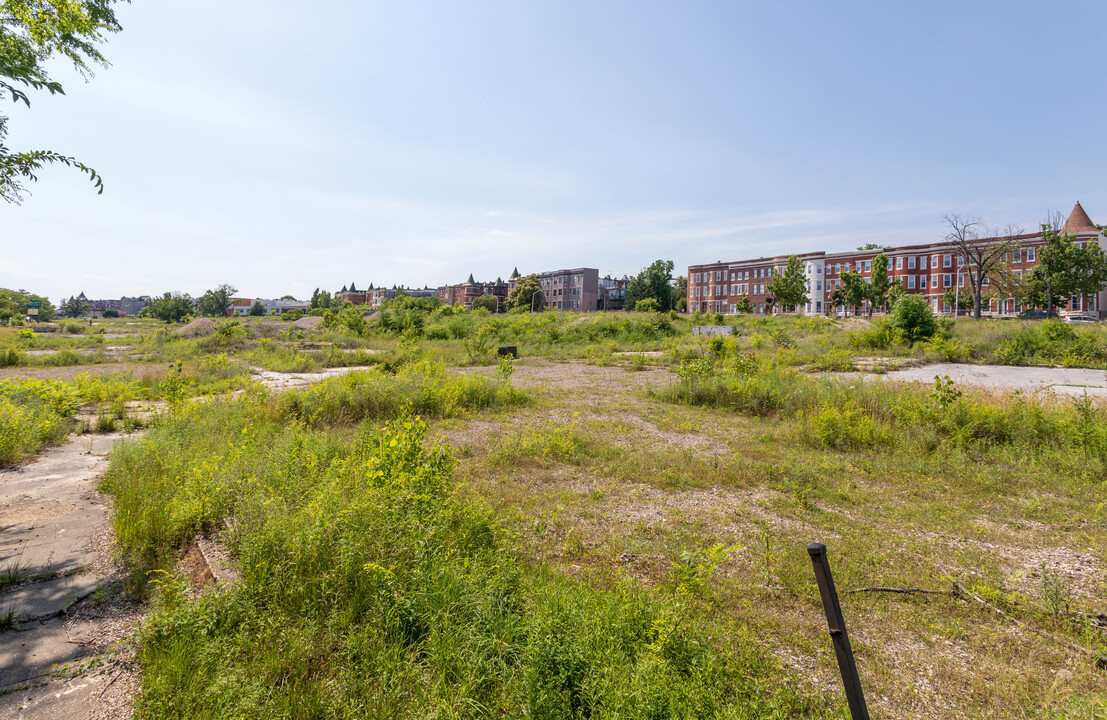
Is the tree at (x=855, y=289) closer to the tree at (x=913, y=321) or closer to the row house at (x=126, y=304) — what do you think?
the tree at (x=913, y=321)

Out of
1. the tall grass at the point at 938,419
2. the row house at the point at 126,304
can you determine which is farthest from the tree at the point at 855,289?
the row house at the point at 126,304

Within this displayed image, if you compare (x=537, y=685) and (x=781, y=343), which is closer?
(x=537, y=685)

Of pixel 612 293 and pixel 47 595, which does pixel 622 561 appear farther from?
pixel 612 293

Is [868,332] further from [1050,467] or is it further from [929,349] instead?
[1050,467]

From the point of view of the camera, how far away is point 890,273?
6538 cm

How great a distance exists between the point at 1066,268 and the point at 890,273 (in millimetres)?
18313

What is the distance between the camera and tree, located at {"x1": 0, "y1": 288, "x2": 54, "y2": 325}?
47219mm

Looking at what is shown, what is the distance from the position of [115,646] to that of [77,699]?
0.39 metres

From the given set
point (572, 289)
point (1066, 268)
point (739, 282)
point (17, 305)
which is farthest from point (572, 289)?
point (17, 305)

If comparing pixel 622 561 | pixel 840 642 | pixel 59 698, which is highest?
pixel 840 642

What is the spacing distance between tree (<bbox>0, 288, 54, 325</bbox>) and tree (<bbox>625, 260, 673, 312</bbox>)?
75753mm

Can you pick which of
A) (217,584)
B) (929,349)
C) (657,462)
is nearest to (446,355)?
(657,462)

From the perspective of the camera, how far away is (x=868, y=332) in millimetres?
23266

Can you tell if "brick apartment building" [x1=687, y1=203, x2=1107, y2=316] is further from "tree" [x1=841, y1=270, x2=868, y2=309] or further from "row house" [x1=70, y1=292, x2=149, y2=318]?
"row house" [x1=70, y1=292, x2=149, y2=318]
